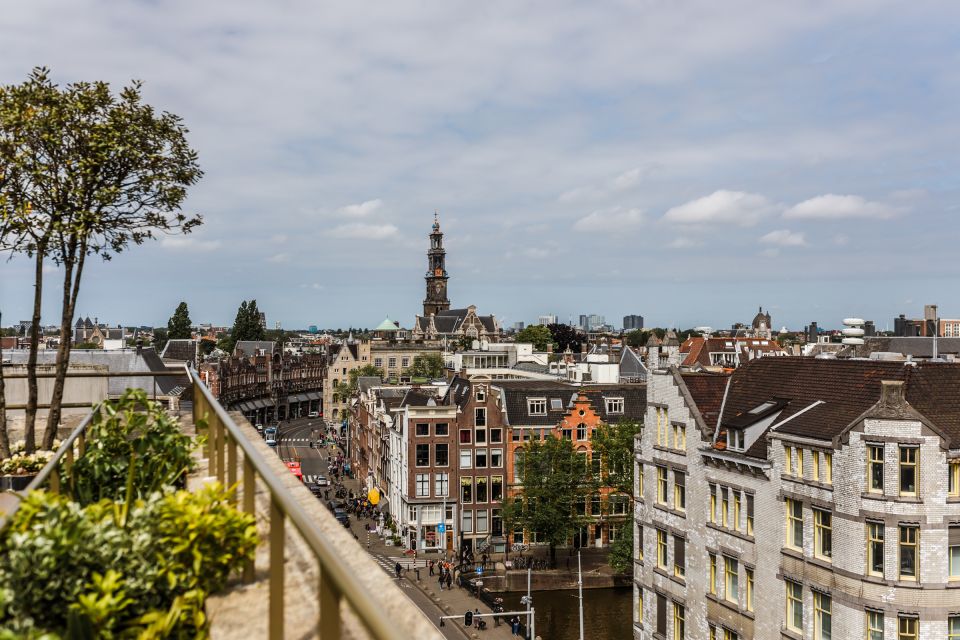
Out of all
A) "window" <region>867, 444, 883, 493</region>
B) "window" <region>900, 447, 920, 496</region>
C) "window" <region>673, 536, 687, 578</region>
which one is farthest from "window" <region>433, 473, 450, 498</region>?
"window" <region>900, 447, 920, 496</region>

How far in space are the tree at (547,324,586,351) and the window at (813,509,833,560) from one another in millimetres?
154633

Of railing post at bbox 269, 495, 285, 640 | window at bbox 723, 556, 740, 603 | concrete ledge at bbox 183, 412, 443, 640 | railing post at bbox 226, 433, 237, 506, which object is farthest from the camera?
window at bbox 723, 556, 740, 603

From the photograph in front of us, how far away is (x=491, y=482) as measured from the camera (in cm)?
6869

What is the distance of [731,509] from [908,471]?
7.42m

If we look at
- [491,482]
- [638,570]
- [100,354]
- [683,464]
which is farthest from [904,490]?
[491,482]

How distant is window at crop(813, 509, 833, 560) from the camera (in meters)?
25.2

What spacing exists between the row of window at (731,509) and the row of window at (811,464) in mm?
2454

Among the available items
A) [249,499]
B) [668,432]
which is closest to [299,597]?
[249,499]

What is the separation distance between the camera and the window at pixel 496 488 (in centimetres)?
6869

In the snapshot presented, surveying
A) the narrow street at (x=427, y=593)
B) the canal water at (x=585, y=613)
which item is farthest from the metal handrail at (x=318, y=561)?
the canal water at (x=585, y=613)

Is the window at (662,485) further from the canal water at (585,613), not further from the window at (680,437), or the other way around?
the canal water at (585,613)

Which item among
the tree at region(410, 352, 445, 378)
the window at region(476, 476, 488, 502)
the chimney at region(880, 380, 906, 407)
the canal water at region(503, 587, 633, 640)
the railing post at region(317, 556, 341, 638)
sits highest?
the railing post at region(317, 556, 341, 638)

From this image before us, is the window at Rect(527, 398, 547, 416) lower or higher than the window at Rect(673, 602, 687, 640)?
higher

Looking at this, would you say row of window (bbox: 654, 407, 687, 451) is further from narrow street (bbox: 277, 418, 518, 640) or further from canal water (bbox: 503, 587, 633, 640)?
canal water (bbox: 503, 587, 633, 640)
